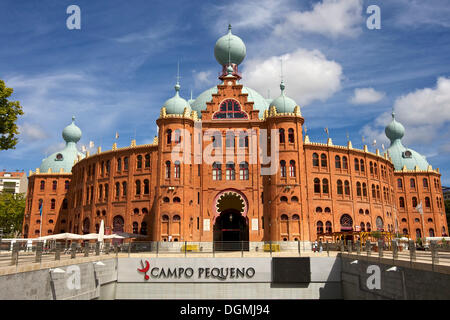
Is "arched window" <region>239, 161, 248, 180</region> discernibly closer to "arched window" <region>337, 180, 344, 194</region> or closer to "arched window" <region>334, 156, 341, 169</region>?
"arched window" <region>334, 156, 341, 169</region>

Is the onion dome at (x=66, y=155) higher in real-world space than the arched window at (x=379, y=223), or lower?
higher

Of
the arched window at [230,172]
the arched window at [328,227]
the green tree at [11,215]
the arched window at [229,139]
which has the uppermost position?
the arched window at [229,139]

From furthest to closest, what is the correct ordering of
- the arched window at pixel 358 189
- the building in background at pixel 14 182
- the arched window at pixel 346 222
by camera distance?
1. the building in background at pixel 14 182
2. the arched window at pixel 358 189
3. the arched window at pixel 346 222

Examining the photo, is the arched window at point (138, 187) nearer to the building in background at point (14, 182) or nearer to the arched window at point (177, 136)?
the arched window at point (177, 136)

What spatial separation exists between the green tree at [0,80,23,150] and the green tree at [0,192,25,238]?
5431 cm

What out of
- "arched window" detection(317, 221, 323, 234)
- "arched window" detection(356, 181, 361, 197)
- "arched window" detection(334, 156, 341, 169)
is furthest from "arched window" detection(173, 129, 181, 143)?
"arched window" detection(356, 181, 361, 197)

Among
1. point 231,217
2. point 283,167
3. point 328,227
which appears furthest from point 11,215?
point 328,227

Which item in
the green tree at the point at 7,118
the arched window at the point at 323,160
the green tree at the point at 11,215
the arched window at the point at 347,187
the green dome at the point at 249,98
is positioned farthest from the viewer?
the green tree at the point at 11,215

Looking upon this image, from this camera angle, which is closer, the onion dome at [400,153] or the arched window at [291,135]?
the arched window at [291,135]

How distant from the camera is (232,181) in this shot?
50.5 meters

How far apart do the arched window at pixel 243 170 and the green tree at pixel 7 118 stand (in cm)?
2790

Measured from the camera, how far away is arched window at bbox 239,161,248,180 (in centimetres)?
5078

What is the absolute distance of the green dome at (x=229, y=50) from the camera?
205ft

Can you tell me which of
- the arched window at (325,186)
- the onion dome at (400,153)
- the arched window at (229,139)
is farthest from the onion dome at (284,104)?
the onion dome at (400,153)
